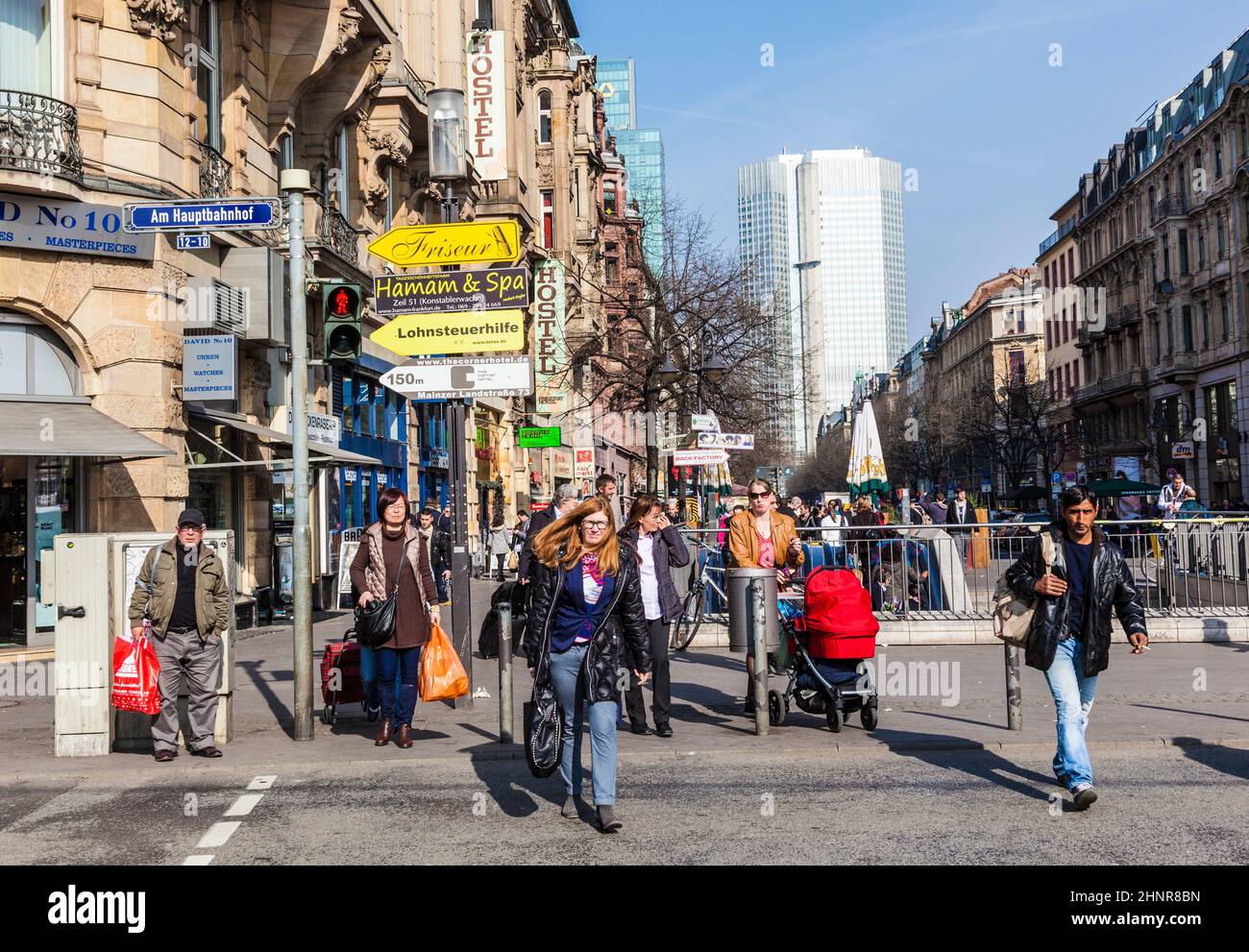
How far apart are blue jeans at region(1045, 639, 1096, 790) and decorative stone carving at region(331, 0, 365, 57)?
57.4 feet

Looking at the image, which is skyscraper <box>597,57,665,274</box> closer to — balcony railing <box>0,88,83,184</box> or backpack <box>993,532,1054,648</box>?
balcony railing <box>0,88,83,184</box>

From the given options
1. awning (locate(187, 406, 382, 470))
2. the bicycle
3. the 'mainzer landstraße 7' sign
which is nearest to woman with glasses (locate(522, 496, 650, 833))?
the 'mainzer landstraße 7' sign

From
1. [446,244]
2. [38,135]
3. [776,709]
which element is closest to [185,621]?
[446,244]

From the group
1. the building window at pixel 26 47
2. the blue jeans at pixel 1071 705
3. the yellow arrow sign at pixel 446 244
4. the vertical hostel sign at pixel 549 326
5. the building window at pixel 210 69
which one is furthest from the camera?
the vertical hostel sign at pixel 549 326

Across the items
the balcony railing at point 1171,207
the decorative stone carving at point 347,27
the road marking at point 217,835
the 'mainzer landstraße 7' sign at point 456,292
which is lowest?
the road marking at point 217,835

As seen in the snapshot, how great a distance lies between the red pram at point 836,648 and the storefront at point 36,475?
28.6 ft

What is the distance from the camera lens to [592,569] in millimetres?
6629

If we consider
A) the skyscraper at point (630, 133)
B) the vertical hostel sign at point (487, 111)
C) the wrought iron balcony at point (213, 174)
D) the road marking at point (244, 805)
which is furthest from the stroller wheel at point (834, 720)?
the skyscraper at point (630, 133)

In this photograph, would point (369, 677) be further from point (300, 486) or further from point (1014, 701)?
point (1014, 701)

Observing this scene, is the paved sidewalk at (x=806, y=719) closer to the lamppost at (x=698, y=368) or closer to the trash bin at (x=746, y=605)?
the trash bin at (x=746, y=605)

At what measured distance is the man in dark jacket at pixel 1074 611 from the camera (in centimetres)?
702

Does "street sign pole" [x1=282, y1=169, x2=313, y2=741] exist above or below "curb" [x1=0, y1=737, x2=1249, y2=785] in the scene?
above

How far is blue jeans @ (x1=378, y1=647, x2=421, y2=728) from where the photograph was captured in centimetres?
928

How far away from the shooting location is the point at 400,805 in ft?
23.9
